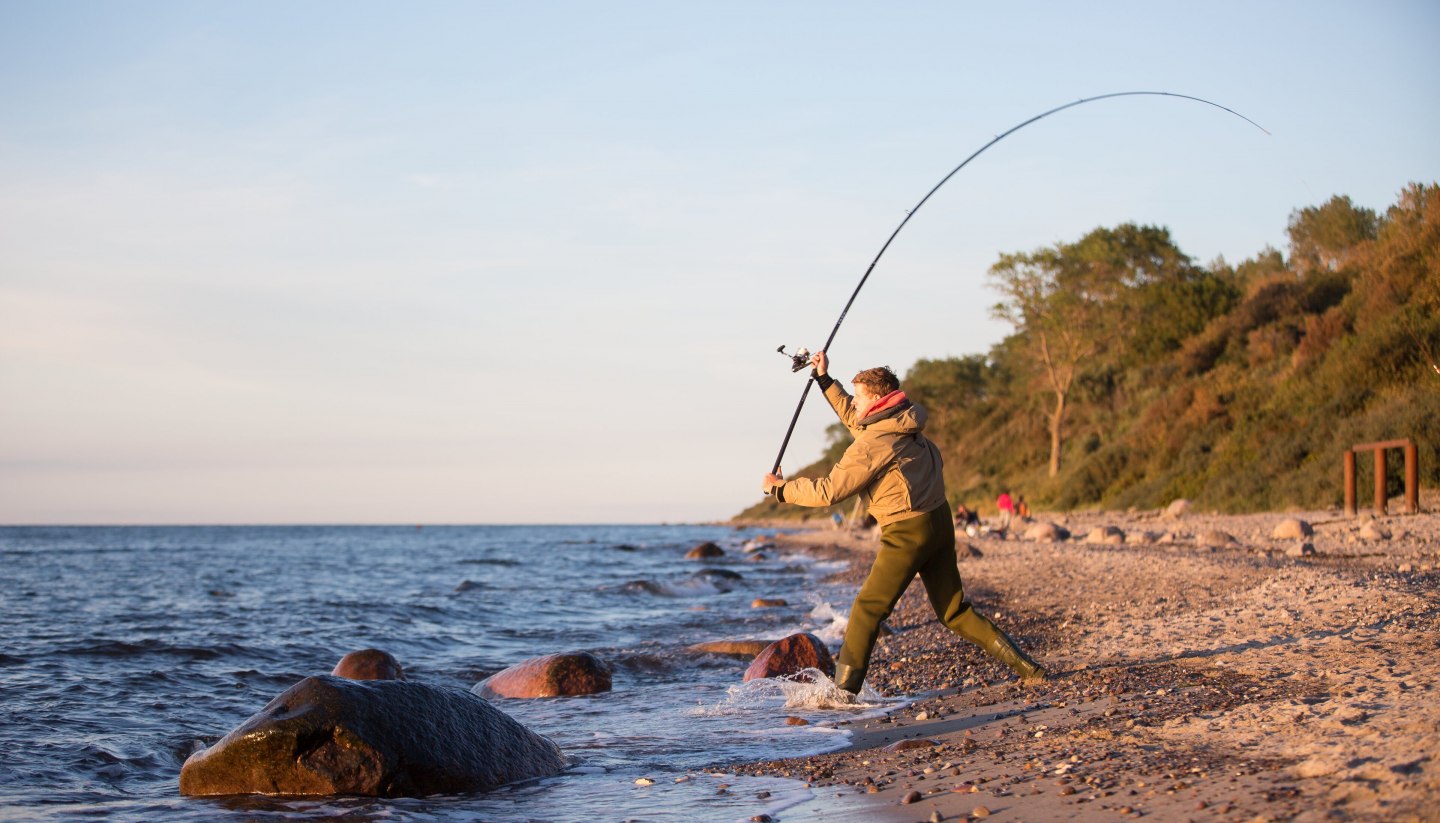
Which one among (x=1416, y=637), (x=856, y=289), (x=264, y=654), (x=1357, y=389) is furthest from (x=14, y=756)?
(x=1357, y=389)

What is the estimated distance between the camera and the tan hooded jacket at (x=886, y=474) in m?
6.08

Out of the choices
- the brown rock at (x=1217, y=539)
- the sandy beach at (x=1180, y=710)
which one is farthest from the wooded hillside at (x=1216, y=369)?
the sandy beach at (x=1180, y=710)

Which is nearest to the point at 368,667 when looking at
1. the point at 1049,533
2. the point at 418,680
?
the point at 418,680

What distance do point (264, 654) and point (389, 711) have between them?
7.39m

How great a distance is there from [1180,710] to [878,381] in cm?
231

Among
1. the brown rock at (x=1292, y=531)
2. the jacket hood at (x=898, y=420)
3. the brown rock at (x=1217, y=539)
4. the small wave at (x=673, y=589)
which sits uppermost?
the jacket hood at (x=898, y=420)

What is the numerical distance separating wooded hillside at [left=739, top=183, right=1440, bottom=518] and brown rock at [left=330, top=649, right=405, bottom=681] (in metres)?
12.9

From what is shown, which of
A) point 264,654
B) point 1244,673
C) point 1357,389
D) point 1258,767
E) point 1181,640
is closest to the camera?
point 1258,767

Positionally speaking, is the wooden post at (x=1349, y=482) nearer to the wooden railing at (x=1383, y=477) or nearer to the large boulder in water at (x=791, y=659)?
the wooden railing at (x=1383, y=477)

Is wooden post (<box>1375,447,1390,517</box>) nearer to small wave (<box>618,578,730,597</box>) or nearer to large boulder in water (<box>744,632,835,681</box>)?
large boulder in water (<box>744,632,835,681</box>)

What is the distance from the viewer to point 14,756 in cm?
684

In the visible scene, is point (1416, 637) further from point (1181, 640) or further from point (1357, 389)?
point (1357, 389)

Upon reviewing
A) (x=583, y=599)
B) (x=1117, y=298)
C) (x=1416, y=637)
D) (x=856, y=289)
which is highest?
(x=1117, y=298)

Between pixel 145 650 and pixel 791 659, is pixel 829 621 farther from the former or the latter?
pixel 145 650
